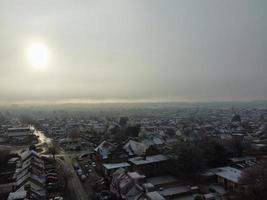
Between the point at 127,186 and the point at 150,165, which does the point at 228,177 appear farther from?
the point at 127,186

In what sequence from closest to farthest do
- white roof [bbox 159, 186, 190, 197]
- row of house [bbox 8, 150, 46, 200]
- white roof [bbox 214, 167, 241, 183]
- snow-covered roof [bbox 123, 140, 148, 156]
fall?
row of house [bbox 8, 150, 46, 200] → white roof [bbox 159, 186, 190, 197] → white roof [bbox 214, 167, 241, 183] → snow-covered roof [bbox 123, 140, 148, 156]

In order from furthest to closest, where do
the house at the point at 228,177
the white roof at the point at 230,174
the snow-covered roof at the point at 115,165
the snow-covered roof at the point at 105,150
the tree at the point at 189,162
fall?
the snow-covered roof at the point at 105,150
the snow-covered roof at the point at 115,165
the tree at the point at 189,162
the white roof at the point at 230,174
the house at the point at 228,177

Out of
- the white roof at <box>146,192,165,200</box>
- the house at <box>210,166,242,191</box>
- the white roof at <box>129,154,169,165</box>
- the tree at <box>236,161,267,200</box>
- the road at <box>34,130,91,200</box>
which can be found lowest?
the road at <box>34,130,91,200</box>

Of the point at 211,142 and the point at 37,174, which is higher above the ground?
the point at 211,142

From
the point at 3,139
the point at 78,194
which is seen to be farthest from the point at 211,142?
the point at 3,139

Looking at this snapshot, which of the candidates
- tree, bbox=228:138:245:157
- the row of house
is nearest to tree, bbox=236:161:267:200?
tree, bbox=228:138:245:157

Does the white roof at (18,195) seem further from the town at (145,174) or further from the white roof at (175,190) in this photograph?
the white roof at (175,190)

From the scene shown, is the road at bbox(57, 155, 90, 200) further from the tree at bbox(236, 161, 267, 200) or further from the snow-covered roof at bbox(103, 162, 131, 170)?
the tree at bbox(236, 161, 267, 200)

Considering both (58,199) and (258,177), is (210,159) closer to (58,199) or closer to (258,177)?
(258,177)

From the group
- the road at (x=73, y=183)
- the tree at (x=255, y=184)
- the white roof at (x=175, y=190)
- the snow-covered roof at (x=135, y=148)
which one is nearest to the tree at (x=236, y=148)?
the snow-covered roof at (x=135, y=148)
